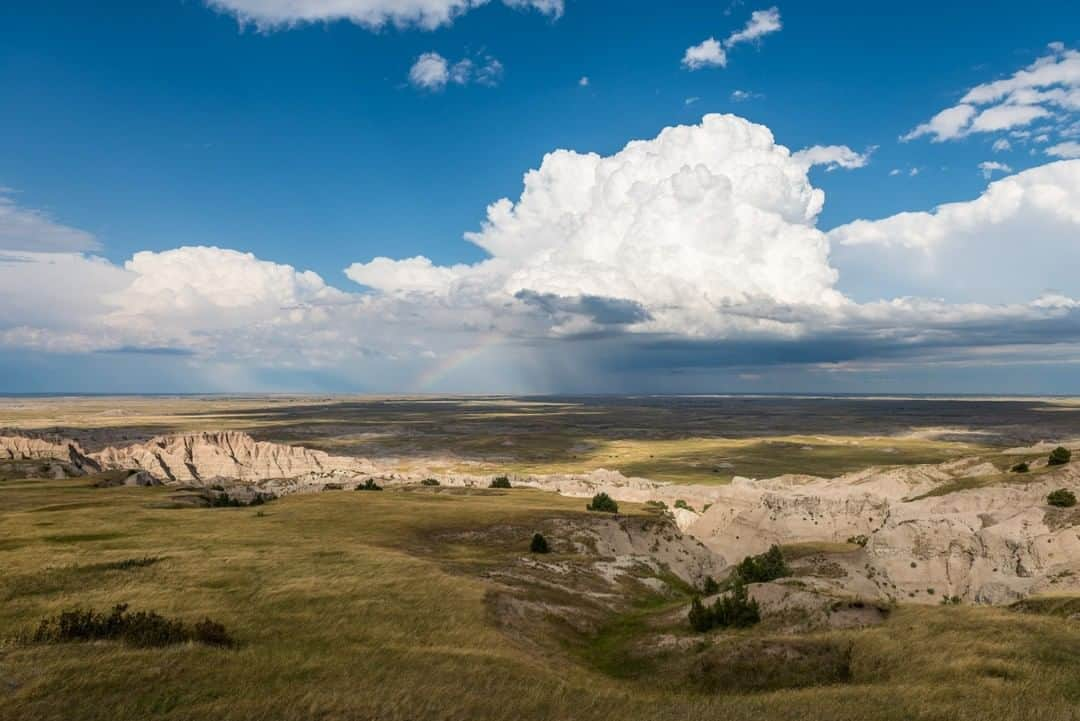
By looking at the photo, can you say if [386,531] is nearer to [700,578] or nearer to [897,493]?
[700,578]

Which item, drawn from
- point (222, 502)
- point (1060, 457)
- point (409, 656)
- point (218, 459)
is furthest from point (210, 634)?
point (218, 459)

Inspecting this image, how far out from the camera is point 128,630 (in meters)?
18.8

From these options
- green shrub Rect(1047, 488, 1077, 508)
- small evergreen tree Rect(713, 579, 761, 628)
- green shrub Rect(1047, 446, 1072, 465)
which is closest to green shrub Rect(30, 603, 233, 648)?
small evergreen tree Rect(713, 579, 761, 628)

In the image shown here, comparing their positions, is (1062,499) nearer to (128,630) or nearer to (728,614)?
(728,614)

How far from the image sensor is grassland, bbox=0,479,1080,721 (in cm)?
1428

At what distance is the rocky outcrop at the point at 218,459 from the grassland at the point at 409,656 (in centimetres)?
10259

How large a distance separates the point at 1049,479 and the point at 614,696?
76.3 metres

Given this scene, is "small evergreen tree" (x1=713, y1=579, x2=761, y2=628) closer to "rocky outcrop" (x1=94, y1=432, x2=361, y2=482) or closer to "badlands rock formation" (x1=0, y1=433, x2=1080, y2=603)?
"badlands rock formation" (x1=0, y1=433, x2=1080, y2=603)

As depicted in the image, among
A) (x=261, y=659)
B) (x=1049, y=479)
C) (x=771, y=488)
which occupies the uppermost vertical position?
(x=261, y=659)

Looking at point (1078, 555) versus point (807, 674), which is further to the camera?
point (1078, 555)

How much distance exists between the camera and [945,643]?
1938 centimetres

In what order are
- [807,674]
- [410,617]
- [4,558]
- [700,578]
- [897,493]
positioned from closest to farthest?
[807,674] < [410,617] < [4,558] < [700,578] < [897,493]

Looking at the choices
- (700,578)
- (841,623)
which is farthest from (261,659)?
(700,578)

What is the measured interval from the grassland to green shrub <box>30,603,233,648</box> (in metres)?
0.93
